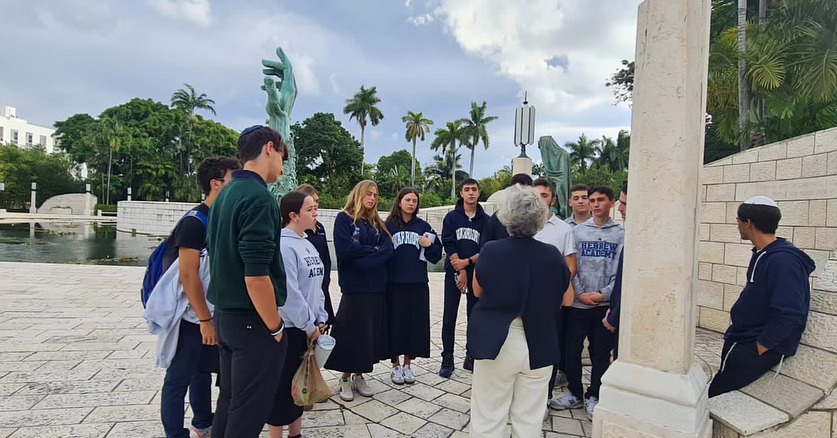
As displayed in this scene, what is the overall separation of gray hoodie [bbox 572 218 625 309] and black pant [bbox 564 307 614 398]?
0.27ft

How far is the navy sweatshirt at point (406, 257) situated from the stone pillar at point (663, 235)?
1.87 m

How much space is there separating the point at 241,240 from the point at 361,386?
2.17 meters

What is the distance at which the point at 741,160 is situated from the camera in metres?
5.44

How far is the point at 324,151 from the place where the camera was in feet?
131

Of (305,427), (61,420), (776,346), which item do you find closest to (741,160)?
(776,346)

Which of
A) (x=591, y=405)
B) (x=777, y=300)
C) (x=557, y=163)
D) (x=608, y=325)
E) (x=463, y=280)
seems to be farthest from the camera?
(x=557, y=163)

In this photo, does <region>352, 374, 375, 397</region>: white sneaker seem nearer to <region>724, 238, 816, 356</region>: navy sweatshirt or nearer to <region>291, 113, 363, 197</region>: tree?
<region>724, 238, 816, 356</region>: navy sweatshirt

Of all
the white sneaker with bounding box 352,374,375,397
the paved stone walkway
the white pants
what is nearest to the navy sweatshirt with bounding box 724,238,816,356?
the white pants

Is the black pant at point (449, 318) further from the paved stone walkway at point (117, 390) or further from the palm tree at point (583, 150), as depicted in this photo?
the palm tree at point (583, 150)

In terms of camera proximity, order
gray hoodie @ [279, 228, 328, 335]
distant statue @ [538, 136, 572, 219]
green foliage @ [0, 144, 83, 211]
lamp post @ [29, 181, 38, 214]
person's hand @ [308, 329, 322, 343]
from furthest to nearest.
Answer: green foliage @ [0, 144, 83, 211], lamp post @ [29, 181, 38, 214], distant statue @ [538, 136, 572, 219], person's hand @ [308, 329, 322, 343], gray hoodie @ [279, 228, 328, 335]

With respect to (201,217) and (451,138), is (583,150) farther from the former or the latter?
(201,217)

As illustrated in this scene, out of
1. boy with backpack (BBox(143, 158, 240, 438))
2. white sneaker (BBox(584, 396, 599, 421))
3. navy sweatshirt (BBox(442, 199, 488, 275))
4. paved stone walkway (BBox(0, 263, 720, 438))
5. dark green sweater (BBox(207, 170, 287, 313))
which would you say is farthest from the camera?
navy sweatshirt (BBox(442, 199, 488, 275))

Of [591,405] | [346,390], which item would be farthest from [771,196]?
[346,390]

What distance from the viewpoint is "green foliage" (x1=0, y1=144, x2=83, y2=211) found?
4244cm
